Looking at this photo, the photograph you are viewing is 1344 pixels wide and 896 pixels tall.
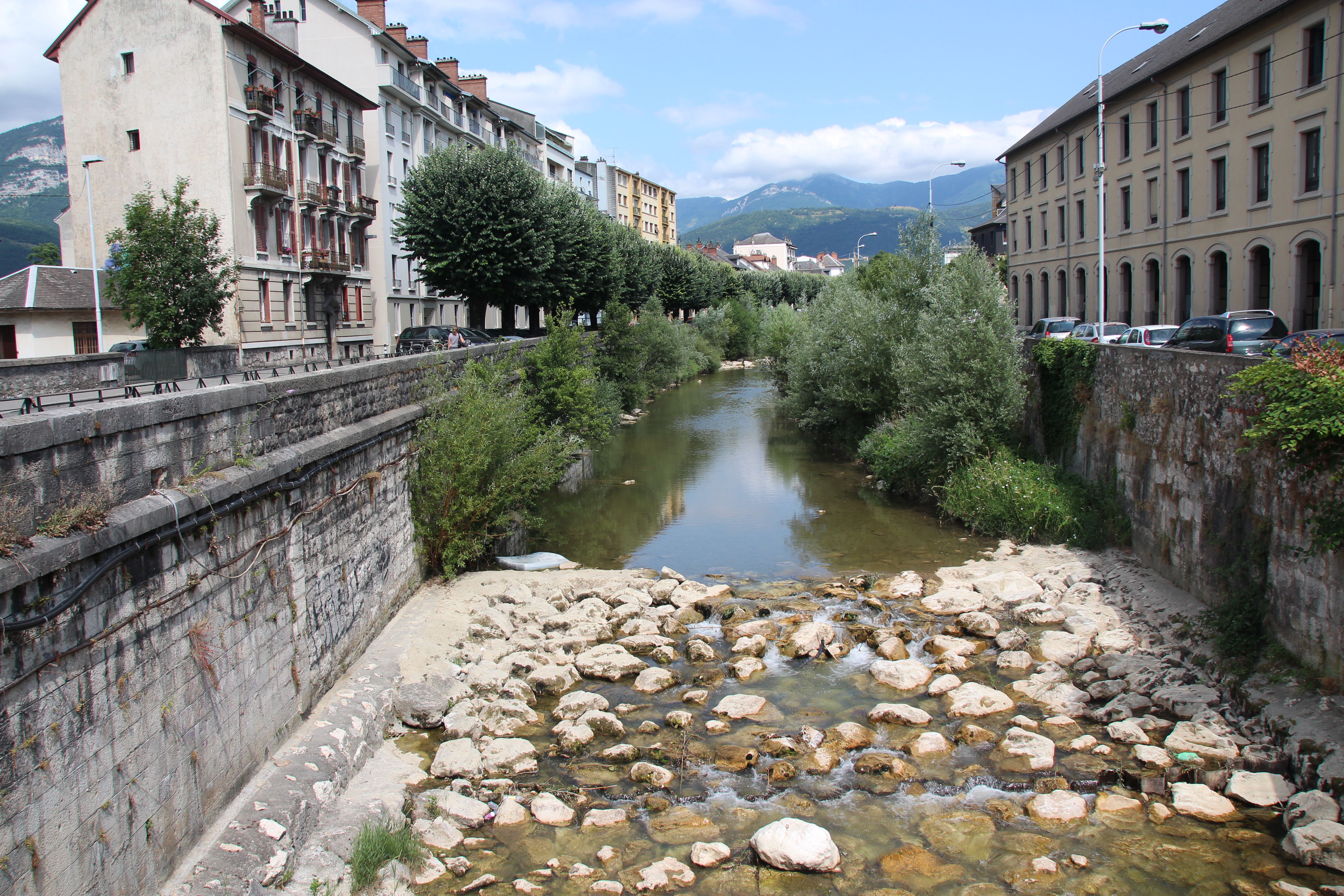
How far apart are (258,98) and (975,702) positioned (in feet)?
98.2

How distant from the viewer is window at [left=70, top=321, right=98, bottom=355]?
28938mm

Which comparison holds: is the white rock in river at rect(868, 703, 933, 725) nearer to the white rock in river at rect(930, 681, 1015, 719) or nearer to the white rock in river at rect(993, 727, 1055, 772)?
the white rock in river at rect(930, 681, 1015, 719)

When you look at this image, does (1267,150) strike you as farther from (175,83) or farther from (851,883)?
(175,83)

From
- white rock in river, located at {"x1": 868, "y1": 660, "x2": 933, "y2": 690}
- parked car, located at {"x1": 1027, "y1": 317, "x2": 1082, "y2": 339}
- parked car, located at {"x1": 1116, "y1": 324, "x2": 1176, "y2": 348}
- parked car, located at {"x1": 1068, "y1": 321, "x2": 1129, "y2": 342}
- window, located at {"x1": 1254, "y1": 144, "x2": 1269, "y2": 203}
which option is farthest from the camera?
parked car, located at {"x1": 1027, "y1": 317, "x2": 1082, "y2": 339}

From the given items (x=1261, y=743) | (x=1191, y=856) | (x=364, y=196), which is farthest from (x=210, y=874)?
(x=364, y=196)

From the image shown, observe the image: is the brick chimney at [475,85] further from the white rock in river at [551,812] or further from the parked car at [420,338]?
the white rock in river at [551,812]

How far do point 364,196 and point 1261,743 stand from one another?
1564 inches

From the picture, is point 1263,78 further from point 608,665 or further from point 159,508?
point 159,508

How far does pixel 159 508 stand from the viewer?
6957 mm

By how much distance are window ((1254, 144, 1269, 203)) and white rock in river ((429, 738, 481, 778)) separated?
1259 inches

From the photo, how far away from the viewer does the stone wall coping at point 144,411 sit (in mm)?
5656

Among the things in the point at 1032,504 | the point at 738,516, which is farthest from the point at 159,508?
the point at 738,516

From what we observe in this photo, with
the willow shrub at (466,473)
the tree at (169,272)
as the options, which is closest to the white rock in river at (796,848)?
the willow shrub at (466,473)

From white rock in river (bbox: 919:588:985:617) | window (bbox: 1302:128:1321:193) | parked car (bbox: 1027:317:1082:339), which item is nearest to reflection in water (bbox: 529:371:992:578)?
white rock in river (bbox: 919:588:985:617)
